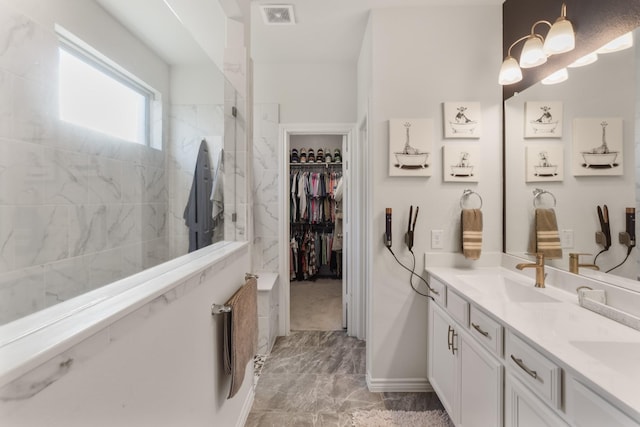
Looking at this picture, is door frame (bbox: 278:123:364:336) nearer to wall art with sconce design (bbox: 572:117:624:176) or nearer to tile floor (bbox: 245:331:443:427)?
tile floor (bbox: 245:331:443:427)

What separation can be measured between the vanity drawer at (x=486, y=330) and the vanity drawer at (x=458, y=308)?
0.13 feet

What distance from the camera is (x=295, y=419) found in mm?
1780

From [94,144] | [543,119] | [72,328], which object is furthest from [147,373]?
[543,119]

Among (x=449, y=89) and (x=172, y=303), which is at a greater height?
(x=449, y=89)

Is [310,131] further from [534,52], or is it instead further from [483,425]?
[483,425]

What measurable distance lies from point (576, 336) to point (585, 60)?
135cm

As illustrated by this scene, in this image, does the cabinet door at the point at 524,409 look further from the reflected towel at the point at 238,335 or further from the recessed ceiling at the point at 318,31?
the recessed ceiling at the point at 318,31

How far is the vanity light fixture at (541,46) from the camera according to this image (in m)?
1.42

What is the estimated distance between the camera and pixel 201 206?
165cm

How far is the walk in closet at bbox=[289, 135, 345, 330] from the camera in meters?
3.99

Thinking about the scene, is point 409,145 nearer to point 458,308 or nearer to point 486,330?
point 458,308

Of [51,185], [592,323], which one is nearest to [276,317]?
[51,185]

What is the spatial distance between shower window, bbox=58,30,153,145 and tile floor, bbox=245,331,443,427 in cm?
182

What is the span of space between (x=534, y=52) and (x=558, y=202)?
84 cm
